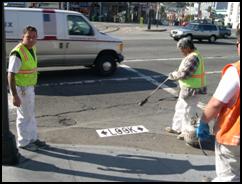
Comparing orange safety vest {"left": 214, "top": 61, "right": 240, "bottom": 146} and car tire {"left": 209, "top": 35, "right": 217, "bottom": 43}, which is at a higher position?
car tire {"left": 209, "top": 35, "right": 217, "bottom": 43}

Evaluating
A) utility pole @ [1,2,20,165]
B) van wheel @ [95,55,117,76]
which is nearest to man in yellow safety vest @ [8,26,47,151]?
utility pole @ [1,2,20,165]

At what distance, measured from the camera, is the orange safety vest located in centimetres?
368

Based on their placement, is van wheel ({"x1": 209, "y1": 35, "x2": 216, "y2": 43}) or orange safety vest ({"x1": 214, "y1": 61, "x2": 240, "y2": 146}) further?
van wheel ({"x1": 209, "y1": 35, "x2": 216, "y2": 43})

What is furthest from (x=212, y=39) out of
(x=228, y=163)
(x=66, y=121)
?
(x=228, y=163)

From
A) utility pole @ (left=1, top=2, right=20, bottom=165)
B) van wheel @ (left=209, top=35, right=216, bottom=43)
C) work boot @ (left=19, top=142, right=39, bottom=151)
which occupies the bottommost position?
work boot @ (left=19, top=142, right=39, bottom=151)

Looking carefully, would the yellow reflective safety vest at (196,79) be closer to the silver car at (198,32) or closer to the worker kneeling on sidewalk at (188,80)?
the worker kneeling on sidewalk at (188,80)

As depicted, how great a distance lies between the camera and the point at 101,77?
12742mm

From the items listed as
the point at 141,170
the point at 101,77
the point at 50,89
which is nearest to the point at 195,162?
the point at 141,170

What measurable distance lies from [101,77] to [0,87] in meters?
7.76

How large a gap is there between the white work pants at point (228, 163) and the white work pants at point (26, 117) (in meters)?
3.06

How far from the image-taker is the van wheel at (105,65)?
12.8 m

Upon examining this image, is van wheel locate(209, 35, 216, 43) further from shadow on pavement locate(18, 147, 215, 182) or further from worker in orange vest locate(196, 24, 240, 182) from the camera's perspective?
worker in orange vest locate(196, 24, 240, 182)

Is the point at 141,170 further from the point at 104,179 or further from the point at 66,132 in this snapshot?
the point at 66,132

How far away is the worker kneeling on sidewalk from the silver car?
79.6 ft
